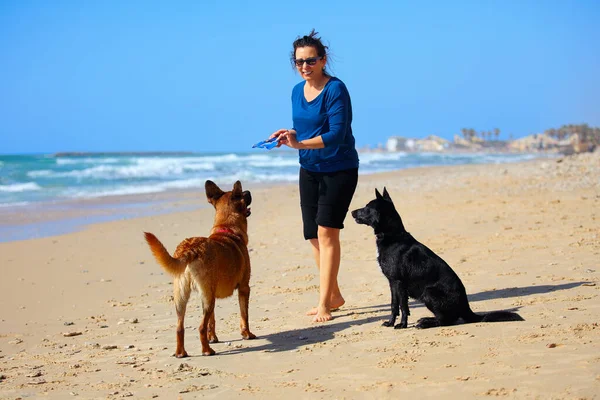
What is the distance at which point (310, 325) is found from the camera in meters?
5.52

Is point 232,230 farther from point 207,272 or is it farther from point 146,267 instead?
point 146,267

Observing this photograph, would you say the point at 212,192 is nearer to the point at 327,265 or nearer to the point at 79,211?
the point at 327,265

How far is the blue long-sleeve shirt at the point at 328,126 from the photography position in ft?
17.3

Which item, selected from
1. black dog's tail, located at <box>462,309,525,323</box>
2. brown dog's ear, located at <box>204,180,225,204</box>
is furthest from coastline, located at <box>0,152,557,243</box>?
black dog's tail, located at <box>462,309,525,323</box>

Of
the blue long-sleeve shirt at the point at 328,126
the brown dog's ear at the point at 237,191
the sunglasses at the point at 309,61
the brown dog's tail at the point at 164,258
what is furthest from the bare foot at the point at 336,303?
the sunglasses at the point at 309,61

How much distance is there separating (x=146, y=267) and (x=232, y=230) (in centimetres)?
388

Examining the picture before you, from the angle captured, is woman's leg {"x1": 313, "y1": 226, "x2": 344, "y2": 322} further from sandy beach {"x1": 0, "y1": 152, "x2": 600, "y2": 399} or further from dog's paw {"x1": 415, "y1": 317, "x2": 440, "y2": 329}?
dog's paw {"x1": 415, "y1": 317, "x2": 440, "y2": 329}

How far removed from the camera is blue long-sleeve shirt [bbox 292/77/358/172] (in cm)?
529

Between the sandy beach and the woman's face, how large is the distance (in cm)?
212

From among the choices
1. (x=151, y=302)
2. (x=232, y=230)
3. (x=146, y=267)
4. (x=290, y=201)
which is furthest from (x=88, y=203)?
(x=232, y=230)

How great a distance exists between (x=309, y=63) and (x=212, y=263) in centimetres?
190

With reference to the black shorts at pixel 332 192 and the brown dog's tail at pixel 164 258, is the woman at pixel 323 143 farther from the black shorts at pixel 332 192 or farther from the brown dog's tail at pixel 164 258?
the brown dog's tail at pixel 164 258

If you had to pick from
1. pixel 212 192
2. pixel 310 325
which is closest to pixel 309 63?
pixel 212 192

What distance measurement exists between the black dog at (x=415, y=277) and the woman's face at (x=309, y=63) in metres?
1.18
